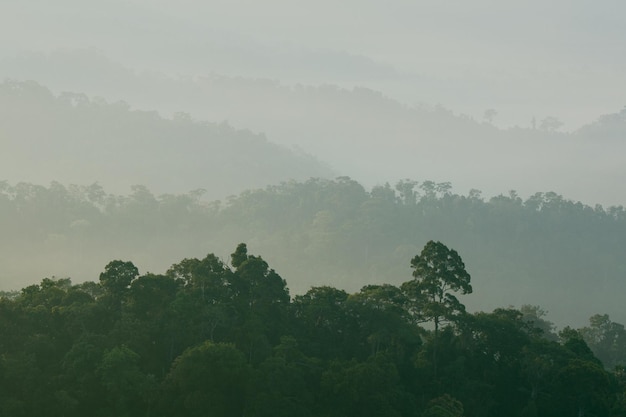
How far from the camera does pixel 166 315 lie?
3981 cm

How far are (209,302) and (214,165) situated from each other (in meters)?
126

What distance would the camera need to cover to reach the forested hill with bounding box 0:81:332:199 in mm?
155125

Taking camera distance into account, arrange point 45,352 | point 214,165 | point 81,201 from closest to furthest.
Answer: point 45,352 → point 81,201 → point 214,165

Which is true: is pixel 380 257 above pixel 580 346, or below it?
above

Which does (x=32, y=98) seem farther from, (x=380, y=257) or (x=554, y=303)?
(x=554, y=303)

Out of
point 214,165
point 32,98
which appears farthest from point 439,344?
point 32,98

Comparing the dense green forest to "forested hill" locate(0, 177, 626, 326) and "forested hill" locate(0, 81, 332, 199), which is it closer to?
"forested hill" locate(0, 177, 626, 326)

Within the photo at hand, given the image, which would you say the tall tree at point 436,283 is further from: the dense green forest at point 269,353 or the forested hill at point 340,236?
the forested hill at point 340,236

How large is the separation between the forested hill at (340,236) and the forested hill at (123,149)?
125ft

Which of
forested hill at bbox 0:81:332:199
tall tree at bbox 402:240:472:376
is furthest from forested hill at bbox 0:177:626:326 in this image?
tall tree at bbox 402:240:472:376

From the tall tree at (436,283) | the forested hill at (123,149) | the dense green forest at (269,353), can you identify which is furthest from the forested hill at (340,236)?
the tall tree at (436,283)

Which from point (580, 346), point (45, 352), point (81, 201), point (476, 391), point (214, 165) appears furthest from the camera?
point (214, 165)

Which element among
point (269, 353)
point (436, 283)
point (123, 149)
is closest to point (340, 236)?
point (436, 283)

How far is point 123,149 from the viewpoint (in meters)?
165
